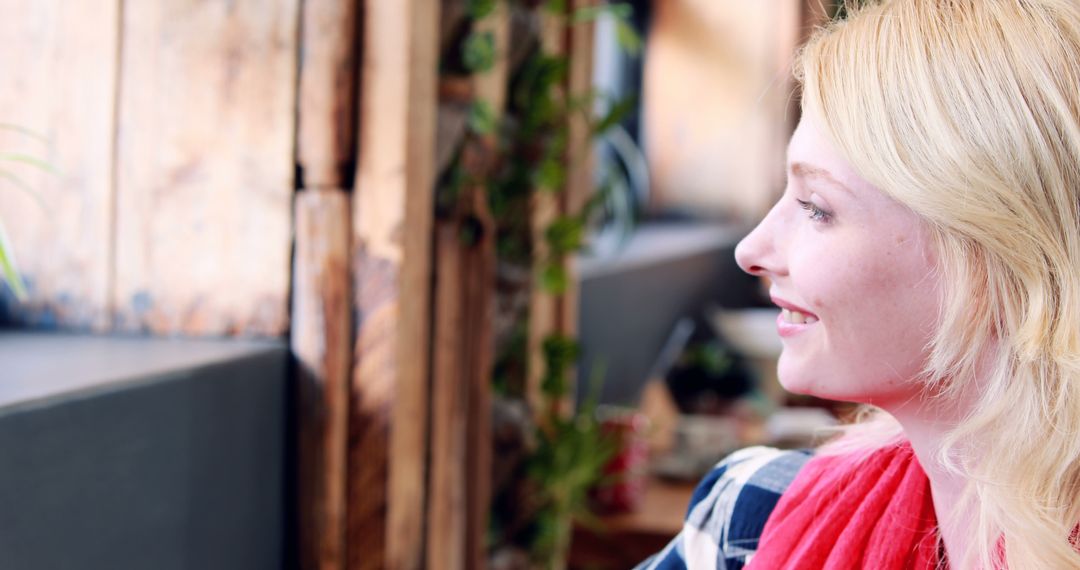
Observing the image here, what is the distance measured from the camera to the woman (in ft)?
2.37

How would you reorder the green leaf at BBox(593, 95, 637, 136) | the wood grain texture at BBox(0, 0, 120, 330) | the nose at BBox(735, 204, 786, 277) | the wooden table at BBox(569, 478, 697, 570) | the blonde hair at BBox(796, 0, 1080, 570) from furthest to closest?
1. the wooden table at BBox(569, 478, 697, 570)
2. the green leaf at BBox(593, 95, 637, 136)
3. the wood grain texture at BBox(0, 0, 120, 330)
4. the nose at BBox(735, 204, 786, 277)
5. the blonde hair at BBox(796, 0, 1080, 570)

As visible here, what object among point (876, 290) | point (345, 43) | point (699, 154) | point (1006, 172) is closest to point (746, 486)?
point (876, 290)

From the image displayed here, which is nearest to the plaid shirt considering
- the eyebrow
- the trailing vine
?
the eyebrow

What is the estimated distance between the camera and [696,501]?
3.30 ft

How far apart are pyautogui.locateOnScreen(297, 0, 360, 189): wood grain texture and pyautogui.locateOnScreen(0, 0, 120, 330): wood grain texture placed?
214 millimetres

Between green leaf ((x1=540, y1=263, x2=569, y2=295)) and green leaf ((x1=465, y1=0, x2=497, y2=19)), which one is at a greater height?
green leaf ((x1=465, y1=0, x2=497, y2=19))

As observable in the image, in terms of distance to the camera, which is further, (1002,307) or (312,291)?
(312,291)

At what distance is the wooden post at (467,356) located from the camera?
1.47m

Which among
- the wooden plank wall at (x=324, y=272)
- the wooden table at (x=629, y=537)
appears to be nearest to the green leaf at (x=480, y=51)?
the wooden plank wall at (x=324, y=272)

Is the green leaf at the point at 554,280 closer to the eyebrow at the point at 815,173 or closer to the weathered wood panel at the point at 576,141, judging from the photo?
the weathered wood panel at the point at 576,141

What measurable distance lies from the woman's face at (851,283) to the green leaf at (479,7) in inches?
29.4

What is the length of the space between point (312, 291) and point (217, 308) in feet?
0.37

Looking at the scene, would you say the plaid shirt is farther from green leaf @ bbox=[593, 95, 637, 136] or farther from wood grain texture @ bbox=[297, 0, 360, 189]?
green leaf @ bbox=[593, 95, 637, 136]

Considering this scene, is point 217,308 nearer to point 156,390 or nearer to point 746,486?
point 156,390
